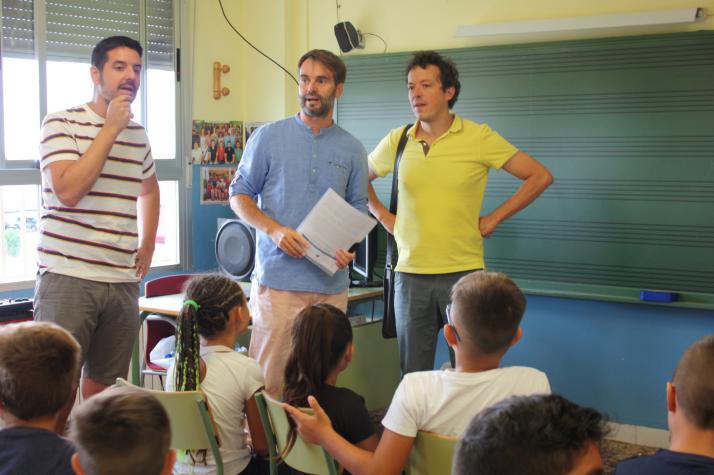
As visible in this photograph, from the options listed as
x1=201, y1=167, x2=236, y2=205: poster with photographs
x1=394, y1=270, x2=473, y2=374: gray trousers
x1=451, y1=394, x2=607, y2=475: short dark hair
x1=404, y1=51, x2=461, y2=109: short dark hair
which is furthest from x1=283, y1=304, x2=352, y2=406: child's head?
x1=201, y1=167, x2=236, y2=205: poster with photographs

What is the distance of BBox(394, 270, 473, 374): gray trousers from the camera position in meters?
2.93

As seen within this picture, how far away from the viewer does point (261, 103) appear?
4.77 metres

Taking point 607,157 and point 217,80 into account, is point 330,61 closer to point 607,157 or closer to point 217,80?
point 607,157

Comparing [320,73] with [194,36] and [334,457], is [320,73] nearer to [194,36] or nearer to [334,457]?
[334,457]

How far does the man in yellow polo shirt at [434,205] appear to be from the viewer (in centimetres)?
294

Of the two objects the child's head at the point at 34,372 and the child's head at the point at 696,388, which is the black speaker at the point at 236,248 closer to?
the child's head at the point at 34,372

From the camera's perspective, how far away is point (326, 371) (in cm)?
213

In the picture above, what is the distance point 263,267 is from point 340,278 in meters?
0.27

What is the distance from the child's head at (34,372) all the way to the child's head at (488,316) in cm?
89

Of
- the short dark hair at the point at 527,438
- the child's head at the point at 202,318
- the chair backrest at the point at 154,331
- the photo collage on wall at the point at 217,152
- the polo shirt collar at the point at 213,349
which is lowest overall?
the chair backrest at the point at 154,331

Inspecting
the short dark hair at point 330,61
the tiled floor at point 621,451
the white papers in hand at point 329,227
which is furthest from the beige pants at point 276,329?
the tiled floor at point 621,451

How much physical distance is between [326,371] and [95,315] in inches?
31.6

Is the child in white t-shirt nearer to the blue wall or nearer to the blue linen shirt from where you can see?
the blue linen shirt

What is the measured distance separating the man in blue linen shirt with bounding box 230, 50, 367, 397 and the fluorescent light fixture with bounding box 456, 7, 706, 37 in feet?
4.26
